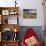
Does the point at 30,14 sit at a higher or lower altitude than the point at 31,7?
lower

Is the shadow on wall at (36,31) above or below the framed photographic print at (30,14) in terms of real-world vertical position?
below

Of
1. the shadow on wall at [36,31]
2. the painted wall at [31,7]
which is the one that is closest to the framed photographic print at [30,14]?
the painted wall at [31,7]

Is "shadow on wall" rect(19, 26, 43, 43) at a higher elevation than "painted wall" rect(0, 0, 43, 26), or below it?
below

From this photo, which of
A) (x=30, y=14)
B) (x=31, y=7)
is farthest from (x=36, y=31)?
(x=31, y=7)

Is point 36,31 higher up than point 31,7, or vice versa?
point 31,7

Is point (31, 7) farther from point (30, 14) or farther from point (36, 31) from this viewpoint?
point (36, 31)

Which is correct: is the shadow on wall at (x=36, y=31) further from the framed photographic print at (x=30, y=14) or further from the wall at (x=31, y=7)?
the framed photographic print at (x=30, y=14)

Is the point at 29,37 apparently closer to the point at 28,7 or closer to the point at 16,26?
the point at 16,26

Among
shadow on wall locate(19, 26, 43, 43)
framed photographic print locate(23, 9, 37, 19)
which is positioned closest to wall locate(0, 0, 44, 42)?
shadow on wall locate(19, 26, 43, 43)

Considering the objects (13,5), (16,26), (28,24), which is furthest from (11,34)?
(13,5)

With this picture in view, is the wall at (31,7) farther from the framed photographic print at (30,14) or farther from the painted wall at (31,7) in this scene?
the framed photographic print at (30,14)

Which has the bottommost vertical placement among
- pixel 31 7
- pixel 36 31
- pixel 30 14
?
pixel 36 31

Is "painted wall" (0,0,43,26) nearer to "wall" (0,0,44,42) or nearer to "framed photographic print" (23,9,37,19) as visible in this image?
"wall" (0,0,44,42)

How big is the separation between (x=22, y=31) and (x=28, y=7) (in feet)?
2.74
